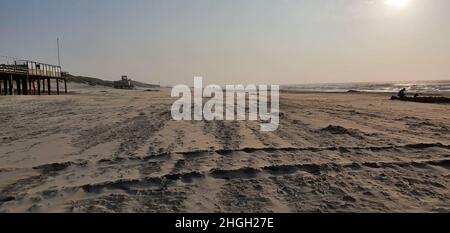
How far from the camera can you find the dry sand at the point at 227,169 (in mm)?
4293

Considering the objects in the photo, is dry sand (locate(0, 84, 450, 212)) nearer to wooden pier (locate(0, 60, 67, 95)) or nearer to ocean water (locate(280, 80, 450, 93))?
wooden pier (locate(0, 60, 67, 95))

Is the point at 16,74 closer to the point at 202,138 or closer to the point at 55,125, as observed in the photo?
the point at 55,125

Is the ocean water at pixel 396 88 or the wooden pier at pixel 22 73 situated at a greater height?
the wooden pier at pixel 22 73

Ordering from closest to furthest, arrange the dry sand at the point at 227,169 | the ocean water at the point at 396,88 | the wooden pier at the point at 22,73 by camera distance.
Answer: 1. the dry sand at the point at 227,169
2. the wooden pier at the point at 22,73
3. the ocean water at the point at 396,88

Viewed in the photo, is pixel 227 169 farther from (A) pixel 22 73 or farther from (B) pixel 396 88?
(B) pixel 396 88

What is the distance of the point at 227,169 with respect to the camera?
5.53 m

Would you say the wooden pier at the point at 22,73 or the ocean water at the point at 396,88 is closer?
the wooden pier at the point at 22,73

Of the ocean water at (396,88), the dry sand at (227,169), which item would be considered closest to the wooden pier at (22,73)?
the dry sand at (227,169)

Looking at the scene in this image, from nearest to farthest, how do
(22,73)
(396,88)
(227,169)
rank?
(227,169), (22,73), (396,88)

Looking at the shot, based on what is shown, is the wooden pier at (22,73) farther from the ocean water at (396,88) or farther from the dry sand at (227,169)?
the ocean water at (396,88)

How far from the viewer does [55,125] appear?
404 inches

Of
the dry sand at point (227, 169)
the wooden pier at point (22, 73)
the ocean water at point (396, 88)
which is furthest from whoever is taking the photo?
the ocean water at point (396, 88)

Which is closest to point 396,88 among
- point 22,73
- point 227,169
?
point 22,73
